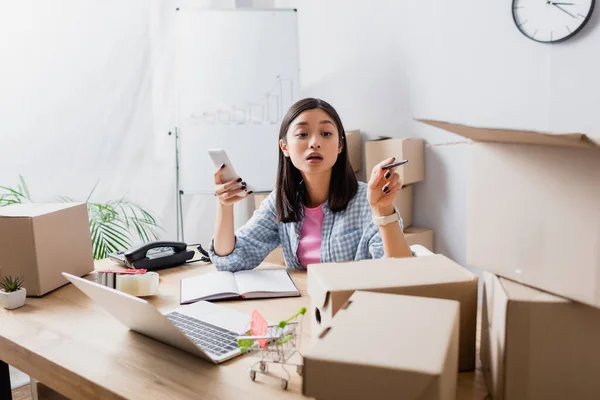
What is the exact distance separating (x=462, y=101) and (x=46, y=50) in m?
2.02

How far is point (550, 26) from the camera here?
227cm

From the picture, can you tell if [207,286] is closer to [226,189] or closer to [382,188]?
[226,189]

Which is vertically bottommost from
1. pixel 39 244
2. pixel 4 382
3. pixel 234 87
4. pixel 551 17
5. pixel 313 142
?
pixel 4 382

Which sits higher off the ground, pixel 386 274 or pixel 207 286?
pixel 386 274

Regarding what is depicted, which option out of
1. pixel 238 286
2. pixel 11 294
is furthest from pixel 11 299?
pixel 238 286

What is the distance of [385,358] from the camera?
2.08 feet

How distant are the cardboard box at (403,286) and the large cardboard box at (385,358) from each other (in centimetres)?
10

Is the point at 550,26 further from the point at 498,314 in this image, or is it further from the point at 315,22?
the point at 498,314

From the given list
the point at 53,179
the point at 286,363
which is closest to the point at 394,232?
the point at 286,363

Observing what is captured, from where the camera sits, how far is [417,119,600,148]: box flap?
25.6 inches

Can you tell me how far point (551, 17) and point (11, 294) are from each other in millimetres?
2226

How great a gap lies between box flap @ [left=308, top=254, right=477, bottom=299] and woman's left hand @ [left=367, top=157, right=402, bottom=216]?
1.30 feet

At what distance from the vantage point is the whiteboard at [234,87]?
2.81 m

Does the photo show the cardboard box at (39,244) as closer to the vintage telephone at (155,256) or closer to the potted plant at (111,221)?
the vintage telephone at (155,256)
